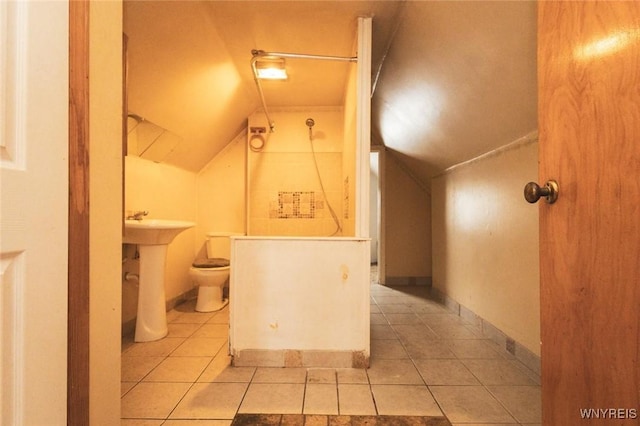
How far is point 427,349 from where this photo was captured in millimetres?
1900

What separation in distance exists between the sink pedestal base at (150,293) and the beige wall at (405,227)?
8.60 feet

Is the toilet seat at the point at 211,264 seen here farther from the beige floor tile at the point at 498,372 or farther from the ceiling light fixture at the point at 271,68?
the beige floor tile at the point at 498,372

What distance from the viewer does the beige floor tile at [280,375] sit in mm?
1521

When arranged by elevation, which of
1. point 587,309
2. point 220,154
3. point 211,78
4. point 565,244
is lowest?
point 587,309

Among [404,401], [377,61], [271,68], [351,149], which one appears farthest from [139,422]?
[377,61]

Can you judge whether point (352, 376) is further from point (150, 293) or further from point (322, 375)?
point (150, 293)

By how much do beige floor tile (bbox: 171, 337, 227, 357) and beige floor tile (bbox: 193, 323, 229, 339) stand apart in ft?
0.17

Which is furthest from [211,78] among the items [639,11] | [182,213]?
[639,11]

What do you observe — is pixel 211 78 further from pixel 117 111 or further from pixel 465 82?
pixel 465 82

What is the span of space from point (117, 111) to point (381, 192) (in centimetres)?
315

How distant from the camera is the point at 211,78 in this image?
87.9 inches

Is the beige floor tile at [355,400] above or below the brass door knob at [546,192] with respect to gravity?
below

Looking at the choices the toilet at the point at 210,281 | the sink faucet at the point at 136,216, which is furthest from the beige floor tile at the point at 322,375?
the sink faucet at the point at 136,216

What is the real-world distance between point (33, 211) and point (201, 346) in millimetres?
1630
